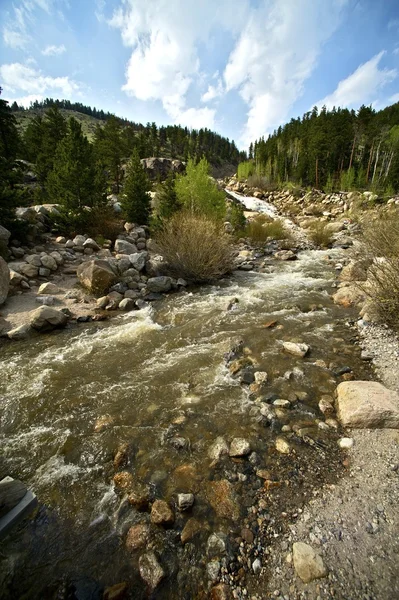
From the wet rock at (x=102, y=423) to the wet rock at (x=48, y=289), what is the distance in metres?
6.37

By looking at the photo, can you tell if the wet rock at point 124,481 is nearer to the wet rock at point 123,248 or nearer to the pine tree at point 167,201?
the wet rock at point 123,248

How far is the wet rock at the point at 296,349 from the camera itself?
5656mm

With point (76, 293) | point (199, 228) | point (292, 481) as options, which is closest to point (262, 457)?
point (292, 481)

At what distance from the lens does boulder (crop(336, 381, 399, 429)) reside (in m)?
3.63

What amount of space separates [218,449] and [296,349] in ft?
10.00

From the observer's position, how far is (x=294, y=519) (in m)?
2.72

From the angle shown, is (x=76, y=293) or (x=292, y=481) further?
(x=76, y=293)

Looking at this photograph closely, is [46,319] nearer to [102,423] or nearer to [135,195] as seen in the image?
[102,423]

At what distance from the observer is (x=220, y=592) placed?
88.2 inches

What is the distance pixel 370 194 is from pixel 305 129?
1309 inches

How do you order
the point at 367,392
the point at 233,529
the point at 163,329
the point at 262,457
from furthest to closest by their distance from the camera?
the point at 163,329 → the point at 367,392 → the point at 262,457 → the point at 233,529

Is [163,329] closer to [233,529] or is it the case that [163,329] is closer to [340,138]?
[233,529]

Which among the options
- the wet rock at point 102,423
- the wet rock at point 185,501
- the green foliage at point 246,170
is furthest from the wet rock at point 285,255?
the green foliage at point 246,170

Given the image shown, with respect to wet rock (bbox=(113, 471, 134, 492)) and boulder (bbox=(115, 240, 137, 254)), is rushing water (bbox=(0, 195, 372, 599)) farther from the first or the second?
boulder (bbox=(115, 240, 137, 254))
